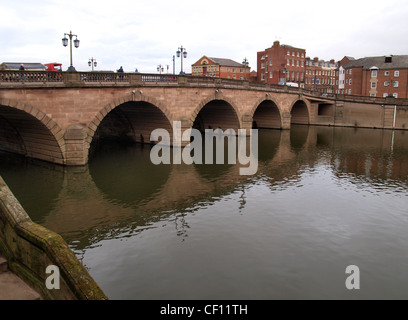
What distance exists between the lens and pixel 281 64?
265ft

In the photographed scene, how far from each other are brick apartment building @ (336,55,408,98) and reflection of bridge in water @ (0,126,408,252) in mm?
36525

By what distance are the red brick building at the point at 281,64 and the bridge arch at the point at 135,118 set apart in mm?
51102

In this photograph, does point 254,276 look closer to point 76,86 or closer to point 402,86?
point 76,86

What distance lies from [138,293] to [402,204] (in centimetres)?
1304

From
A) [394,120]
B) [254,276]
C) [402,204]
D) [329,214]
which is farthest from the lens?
[394,120]

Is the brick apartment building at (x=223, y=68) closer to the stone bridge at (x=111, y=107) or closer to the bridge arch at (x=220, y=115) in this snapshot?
the stone bridge at (x=111, y=107)

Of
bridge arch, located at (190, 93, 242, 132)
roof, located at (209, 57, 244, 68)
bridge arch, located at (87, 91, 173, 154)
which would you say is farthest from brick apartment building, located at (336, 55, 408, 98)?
bridge arch, located at (87, 91, 173, 154)

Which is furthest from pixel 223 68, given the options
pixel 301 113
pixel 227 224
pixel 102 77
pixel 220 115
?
pixel 227 224

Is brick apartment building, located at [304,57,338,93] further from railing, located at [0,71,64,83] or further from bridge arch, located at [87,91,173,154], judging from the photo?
railing, located at [0,71,64,83]

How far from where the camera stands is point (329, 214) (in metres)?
15.2

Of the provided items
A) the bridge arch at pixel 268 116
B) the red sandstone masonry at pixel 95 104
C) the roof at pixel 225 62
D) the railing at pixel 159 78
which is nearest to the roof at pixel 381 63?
the roof at pixel 225 62

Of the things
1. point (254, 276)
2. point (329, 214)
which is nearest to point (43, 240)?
point (254, 276)

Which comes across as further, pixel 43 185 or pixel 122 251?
pixel 43 185
